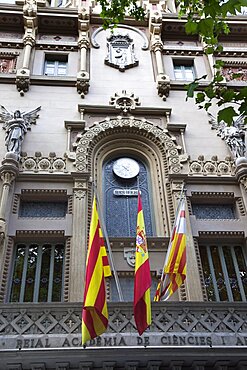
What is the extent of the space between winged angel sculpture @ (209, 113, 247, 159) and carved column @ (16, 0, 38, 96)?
8.10m

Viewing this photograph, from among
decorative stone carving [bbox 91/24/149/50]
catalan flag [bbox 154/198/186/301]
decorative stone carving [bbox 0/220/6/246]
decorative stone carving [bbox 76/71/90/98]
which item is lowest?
catalan flag [bbox 154/198/186/301]

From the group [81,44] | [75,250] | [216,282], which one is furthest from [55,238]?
[81,44]

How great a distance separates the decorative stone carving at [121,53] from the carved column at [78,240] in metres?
7.18

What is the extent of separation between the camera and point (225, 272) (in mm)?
13758

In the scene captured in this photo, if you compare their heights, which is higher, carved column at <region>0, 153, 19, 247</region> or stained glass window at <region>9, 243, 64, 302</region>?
carved column at <region>0, 153, 19, 247</region>

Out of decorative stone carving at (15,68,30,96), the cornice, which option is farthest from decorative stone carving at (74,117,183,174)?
decorative stone carving at (15,68,30,96)

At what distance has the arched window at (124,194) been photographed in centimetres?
1488

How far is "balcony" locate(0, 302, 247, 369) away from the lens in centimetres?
969

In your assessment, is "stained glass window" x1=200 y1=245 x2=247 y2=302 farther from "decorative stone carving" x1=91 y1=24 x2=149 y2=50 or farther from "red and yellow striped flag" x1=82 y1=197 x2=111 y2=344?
"decorative stone carving" x1=91 y1=24 x2=149 y2=50

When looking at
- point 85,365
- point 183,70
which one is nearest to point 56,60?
point 183,70

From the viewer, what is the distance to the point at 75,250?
13.3 metres

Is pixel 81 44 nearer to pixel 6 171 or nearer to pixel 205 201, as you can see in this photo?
pixel 6 171

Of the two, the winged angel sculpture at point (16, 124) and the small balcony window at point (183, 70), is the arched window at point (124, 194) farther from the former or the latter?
the small balcony window at point (183, 70)

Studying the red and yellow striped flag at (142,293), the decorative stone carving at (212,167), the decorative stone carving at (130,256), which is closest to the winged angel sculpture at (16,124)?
the decorative stone carving at (130,256)
